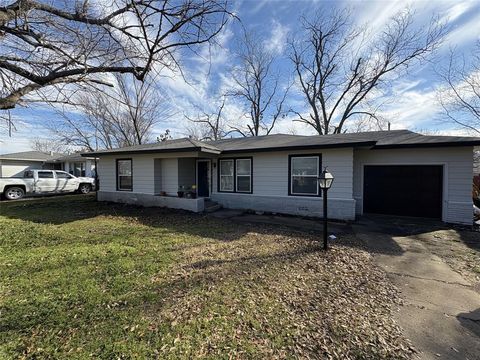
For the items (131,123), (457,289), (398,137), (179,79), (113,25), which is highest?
(131,123)

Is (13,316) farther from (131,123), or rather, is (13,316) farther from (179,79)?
(131,123)

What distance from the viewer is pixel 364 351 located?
2.41 metres

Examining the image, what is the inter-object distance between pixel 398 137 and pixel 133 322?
1123 cm

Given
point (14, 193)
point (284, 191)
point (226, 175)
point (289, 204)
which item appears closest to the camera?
point (289, 204)

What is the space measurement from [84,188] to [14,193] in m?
3.76

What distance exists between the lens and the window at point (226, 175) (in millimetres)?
10973

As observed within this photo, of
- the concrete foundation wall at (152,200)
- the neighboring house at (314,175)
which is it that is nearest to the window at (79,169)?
the concrete foundation wall at (152,200)

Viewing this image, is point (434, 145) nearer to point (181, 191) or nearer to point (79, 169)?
point (181, 191)

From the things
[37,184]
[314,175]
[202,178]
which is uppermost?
[314,175]

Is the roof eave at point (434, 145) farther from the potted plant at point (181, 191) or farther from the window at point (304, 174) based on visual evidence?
the potted plant at point (181, 191)

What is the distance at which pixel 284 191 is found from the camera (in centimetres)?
962

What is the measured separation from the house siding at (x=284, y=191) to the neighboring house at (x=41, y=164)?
18.5 meters

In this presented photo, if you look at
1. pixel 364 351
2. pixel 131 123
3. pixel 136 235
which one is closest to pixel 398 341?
pixel 364 351

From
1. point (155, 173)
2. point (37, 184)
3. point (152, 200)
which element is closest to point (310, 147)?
point (155, 173)
